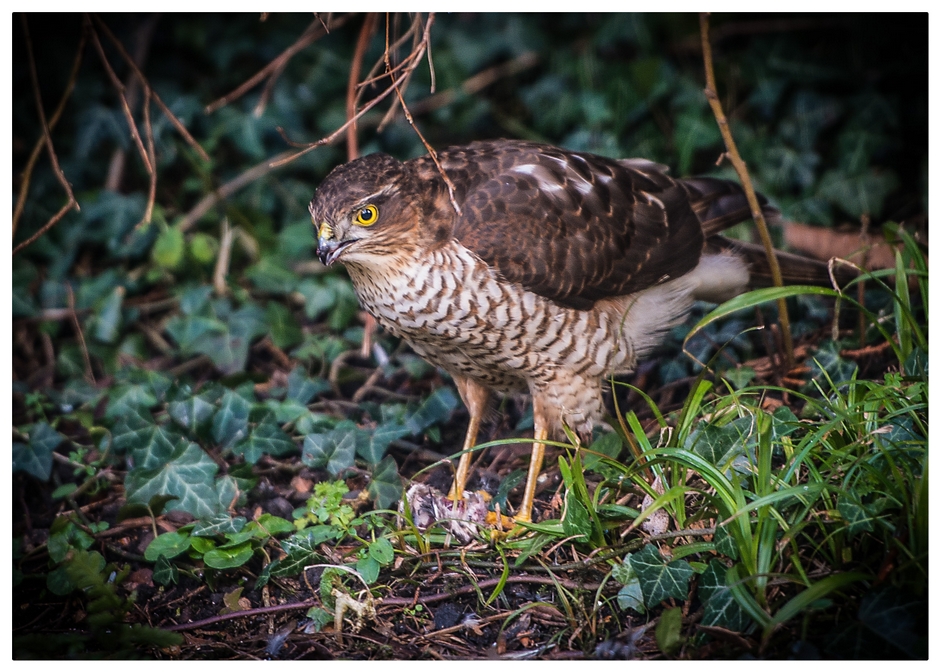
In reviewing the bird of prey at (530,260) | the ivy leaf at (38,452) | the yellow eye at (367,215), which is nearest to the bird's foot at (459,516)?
the bird of prey at (530,260)

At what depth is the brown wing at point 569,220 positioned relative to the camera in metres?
3.02

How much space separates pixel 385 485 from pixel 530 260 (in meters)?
1.00

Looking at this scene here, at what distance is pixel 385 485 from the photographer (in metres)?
3.22

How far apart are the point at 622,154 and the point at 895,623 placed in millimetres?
3060

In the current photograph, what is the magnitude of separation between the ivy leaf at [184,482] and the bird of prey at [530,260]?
922mm

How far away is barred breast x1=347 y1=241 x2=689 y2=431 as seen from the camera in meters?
2.96

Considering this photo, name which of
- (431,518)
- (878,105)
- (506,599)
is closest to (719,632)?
(506,599)

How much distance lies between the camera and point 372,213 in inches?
116

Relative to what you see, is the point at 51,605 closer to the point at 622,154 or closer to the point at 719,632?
the point at 719,632

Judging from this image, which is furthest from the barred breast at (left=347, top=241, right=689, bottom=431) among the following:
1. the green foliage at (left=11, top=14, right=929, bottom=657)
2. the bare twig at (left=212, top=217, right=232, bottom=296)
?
the bare twig at (left=212, top=217, right=232, bottom=296)

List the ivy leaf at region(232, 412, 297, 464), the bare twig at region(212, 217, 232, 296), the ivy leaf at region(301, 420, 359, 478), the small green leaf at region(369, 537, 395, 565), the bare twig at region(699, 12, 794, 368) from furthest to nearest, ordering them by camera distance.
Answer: the bare twig at region(212, 217, 232, 296), the ivy leaf at region(232, 412, 297, 464), the ivy leaf at region(301, 420, 359, 478), the bare twig at region(699, 12, 794, 368), the small green leaf at region(369, 537, 395, 565)

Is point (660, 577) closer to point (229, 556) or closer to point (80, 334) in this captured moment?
point (229, 556)

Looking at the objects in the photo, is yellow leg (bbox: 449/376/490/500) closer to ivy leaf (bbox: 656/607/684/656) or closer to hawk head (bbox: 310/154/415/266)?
hawk head (bbox: 310/154/415/266)

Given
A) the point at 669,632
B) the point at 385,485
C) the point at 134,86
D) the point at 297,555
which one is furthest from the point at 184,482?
the point at 134,86
